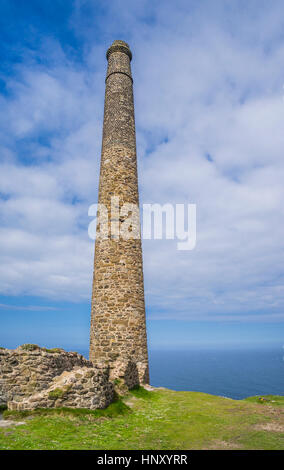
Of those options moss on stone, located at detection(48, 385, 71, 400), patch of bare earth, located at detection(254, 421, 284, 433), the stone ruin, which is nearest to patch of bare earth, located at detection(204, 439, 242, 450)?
patch of bare earth, located at detection(254, 421, 284, 433)

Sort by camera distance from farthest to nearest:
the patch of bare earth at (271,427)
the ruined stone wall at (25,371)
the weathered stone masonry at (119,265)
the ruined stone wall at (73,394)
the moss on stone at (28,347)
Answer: the weathered stone masonry at (119,265), the moss on stone at (28,347), the ruined stone wall at (25,371), the ruined stone wall at (73,394), the patch of bare earth at (271,427)

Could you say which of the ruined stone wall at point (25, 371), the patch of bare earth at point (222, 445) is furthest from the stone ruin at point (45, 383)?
the patch of bare earth at point (222, 445)

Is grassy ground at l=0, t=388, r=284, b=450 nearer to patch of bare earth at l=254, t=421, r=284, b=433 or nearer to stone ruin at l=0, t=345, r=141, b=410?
patch of bare earth at l=254, t=421, r=284, b=433

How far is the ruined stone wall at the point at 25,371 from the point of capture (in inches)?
465

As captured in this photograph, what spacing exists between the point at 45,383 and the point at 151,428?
4.77m

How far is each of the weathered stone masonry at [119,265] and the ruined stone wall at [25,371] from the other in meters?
5.02

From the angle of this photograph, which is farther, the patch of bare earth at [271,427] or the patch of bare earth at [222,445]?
the patch of bare earth at [271,427]

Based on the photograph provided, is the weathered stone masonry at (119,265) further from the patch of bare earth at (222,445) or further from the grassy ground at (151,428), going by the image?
the patch of bare earth at (222,445)

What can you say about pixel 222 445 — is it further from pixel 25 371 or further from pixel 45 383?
pixel 25 371

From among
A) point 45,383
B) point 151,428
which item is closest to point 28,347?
point 45,383
